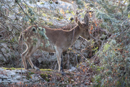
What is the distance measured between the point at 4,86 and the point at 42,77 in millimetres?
1553

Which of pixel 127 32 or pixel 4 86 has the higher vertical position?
pixel 127 32

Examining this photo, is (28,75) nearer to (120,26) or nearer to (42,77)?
(42,77)

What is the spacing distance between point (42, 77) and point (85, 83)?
172 cm

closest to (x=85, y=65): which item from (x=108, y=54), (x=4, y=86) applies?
(x=108, y=54)

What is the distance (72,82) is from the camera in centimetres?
738

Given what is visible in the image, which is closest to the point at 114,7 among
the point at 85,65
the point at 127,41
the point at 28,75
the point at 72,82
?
the point at 127,41

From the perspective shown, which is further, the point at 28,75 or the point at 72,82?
the point at 72,82

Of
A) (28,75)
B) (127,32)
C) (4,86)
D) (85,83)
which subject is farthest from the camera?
(85,83)

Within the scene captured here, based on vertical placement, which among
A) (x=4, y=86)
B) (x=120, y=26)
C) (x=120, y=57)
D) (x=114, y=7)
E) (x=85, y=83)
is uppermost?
(x=114, y=7)

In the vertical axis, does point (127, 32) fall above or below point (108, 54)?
above

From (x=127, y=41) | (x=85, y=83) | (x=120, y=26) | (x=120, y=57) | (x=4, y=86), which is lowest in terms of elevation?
(x=85, y=83)

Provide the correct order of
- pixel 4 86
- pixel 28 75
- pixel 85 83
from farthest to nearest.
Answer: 1. pixel 85 83
2. pixel 28 75
3. pixel 4 86

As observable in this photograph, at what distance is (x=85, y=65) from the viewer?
25.7 ft

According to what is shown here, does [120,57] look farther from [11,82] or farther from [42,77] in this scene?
[11,82]
